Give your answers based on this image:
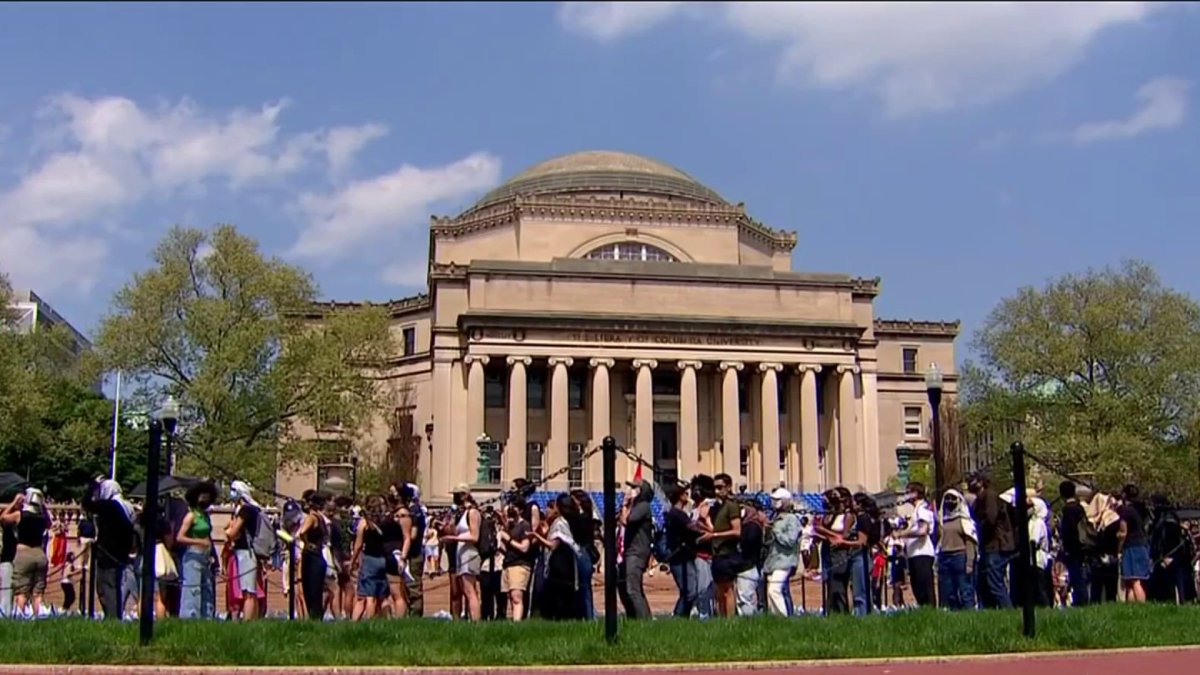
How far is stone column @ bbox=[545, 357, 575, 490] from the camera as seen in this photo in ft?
209

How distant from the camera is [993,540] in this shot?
634 inches

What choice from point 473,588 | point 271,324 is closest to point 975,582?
point 473,588

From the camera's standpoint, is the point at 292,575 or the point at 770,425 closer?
the point at 292,575

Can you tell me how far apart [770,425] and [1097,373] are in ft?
55.9

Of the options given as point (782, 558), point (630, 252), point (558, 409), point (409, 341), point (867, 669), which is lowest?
point (867, 669)

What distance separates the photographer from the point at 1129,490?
683 inches

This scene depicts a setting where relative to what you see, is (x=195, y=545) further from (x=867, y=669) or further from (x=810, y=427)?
(x=810, y=427)

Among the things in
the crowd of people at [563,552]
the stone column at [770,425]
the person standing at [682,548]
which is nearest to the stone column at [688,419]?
the stone column at [770,425]

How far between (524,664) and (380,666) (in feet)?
4.25

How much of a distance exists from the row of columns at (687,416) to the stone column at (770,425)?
2.1 inches

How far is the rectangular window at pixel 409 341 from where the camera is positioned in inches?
3039

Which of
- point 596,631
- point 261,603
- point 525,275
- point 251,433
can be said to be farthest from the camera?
point 525,275

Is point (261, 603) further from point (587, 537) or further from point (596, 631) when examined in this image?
point (596, 631)

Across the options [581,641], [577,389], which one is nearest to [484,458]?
[577,389]
